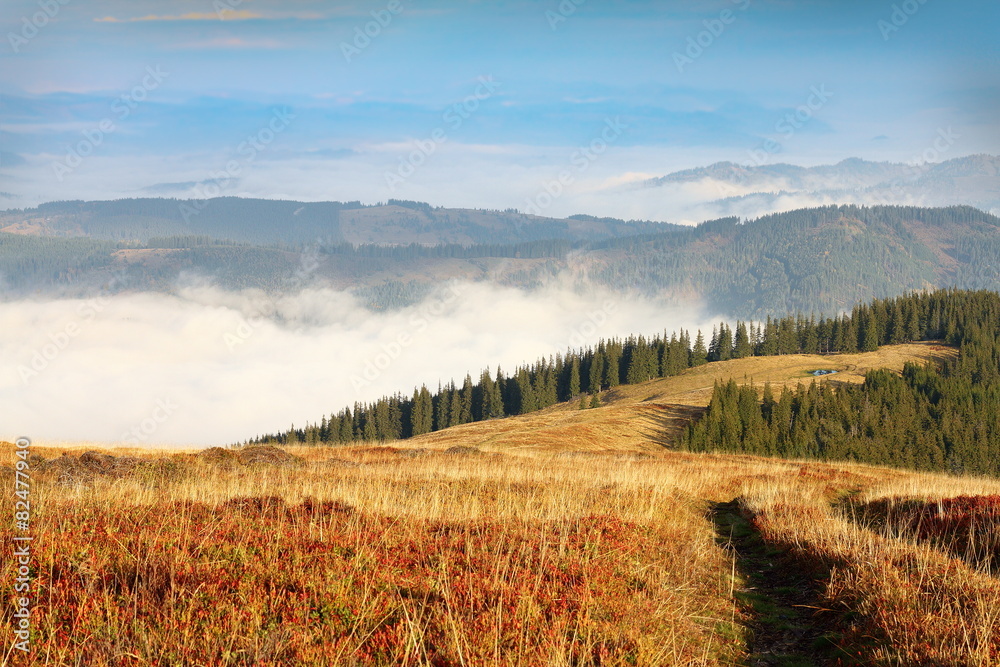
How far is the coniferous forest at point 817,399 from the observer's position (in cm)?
9594

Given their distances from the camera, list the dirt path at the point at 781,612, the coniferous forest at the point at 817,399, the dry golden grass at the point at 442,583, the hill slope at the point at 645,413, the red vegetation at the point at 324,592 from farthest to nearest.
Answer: the coniferous forest at the point at 817,399 → the hill slope at the point at 645,413 → the dirt path at the point at 781,612 → the dry golden grass at the point at 442,583 → the red vegetation at the point at 324,592

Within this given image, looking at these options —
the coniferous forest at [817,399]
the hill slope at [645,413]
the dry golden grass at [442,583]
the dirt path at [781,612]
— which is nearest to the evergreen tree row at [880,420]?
the coniferous forest at [817,399]

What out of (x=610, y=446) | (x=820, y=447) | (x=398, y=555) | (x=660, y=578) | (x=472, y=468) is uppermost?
(x=398, y=555)

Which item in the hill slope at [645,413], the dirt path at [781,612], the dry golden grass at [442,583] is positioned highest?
the dry golden grass at [442,583]

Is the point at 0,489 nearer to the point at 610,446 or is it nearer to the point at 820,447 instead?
the point at 610,446

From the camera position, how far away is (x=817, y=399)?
4126 inches

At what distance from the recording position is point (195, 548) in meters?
9.47

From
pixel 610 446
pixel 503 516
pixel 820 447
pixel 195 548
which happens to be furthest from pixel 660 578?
pixel 820 447

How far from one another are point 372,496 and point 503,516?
12.1 ft

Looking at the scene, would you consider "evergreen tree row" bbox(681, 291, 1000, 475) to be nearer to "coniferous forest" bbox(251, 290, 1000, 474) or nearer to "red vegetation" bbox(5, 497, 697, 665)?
"coniferous forest" bbox(251, 290, 1000, 474)

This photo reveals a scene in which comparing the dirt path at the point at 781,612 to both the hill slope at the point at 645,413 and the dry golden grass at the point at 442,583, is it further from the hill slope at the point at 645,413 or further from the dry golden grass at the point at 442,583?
the hill slope at the point at 645,413

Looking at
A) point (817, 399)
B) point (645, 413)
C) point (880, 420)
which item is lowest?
point (880, 420)

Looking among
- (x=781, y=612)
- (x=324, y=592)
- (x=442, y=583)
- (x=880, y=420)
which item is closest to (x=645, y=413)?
(x=880, y=420)

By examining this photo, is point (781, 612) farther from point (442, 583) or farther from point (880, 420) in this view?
point (880, 420)
